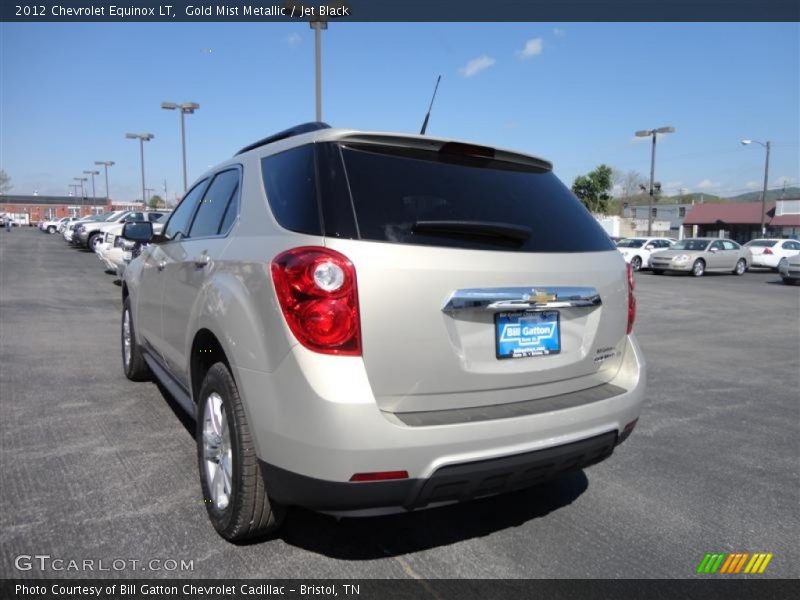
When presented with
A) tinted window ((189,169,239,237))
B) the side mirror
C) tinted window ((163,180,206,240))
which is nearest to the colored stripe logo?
tinted window ((189,169,239,237))

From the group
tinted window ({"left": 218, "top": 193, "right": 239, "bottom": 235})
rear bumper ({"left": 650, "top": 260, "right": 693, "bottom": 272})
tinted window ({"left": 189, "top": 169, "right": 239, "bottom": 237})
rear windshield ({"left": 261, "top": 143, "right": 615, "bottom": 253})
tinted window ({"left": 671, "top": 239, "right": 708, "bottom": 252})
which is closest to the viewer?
rear windshield ({"left": 261, "top": 143, "right": 615, "bottom": 253})

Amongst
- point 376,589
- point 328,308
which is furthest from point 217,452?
point 328,308

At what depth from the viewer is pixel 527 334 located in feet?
8.23

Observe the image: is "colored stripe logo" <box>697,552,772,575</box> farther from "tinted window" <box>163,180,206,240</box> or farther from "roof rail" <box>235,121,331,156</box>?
"tinted window" <box>163,180,206,240</box>

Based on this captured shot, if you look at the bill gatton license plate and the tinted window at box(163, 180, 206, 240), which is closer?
the bill gatton license plate

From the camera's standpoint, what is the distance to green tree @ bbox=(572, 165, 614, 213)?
172ft

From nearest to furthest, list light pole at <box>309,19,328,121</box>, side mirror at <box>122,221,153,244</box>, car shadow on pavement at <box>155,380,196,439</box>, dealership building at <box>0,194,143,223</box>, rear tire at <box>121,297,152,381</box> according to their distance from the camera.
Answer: car shadow on pavement at <box>155,380,196,439</box> < side mirror at <box>122,221,153,244</box> < rear tire at <box>121,297,152,381</box> < light pole at <box>309,19,328,121</box> < dealership building at <box>0,194,143,223</box>

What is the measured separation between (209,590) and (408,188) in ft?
5.99

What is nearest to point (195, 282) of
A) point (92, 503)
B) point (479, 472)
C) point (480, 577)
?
point (92, 503)

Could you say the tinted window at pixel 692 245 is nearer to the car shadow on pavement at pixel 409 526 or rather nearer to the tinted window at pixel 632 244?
the tinted window at pixel 632 244

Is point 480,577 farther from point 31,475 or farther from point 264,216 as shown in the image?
point 31,475

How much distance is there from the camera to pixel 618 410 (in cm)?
275

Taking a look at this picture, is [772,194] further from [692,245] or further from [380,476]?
[380,476]

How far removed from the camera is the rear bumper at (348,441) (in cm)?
212
